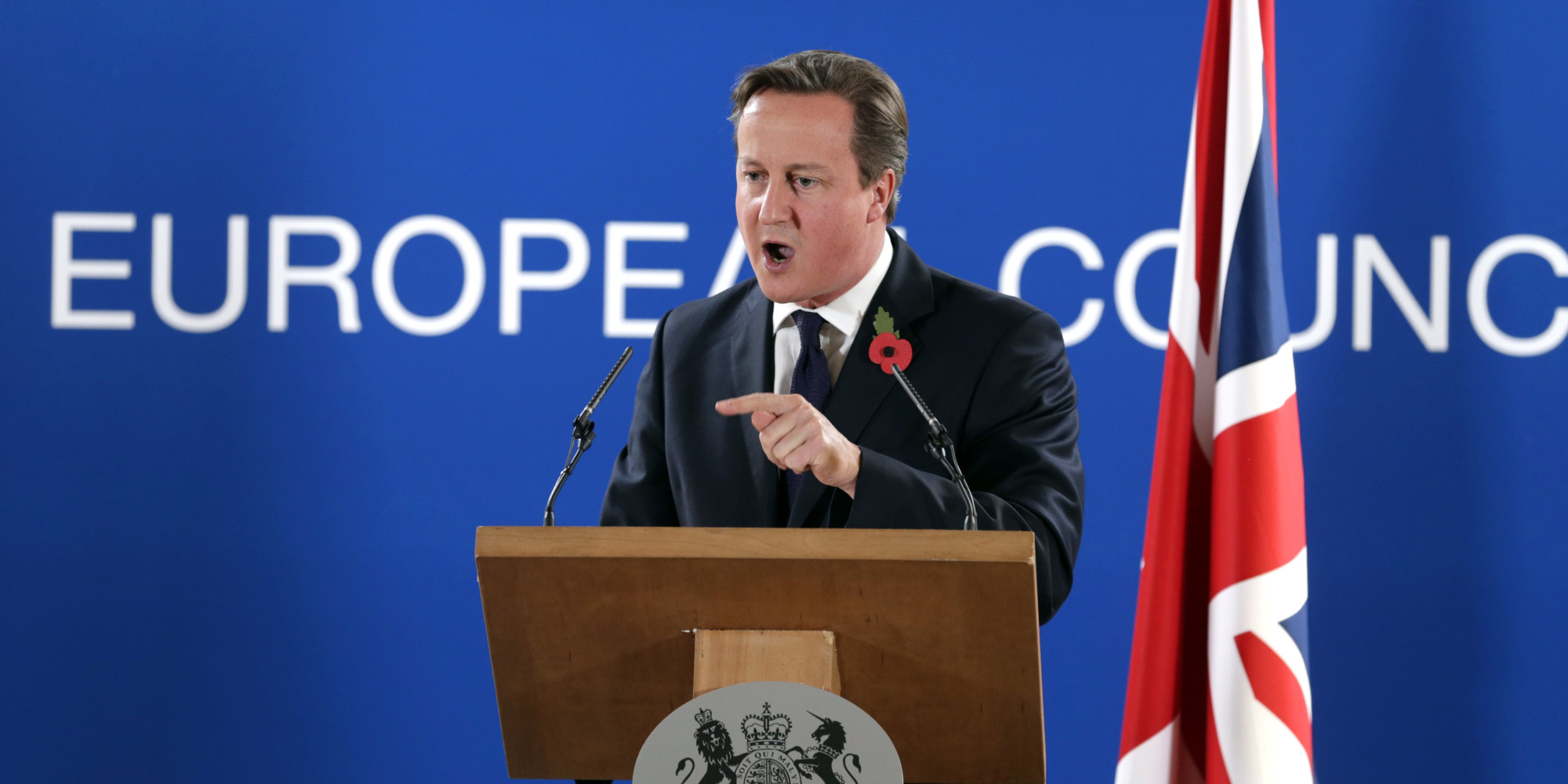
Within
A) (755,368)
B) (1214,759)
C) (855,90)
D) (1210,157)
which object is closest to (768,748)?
(755,368)

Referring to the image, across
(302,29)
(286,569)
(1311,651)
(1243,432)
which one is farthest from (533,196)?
(1311,651)

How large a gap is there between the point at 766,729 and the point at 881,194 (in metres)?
1.11

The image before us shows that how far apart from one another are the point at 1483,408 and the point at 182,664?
2919 mm

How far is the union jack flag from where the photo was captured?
7.36 ft

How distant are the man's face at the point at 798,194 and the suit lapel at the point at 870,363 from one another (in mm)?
88

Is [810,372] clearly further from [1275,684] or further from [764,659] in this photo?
[1275,684]

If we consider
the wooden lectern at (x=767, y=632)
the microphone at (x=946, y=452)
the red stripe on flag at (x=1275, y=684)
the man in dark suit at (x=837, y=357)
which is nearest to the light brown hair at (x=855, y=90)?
the man in dark suit at (x=837, y=357)

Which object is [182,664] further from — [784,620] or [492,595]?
[784,620]

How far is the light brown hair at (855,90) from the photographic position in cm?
206

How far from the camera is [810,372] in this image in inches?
79.8

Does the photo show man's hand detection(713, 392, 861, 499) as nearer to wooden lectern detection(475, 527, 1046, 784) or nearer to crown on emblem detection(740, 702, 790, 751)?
wooden lectern detection(475, 527, 1046, 784)

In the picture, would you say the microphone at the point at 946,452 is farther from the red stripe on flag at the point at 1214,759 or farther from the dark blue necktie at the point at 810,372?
the red stripe on flag at the point at 1214,759

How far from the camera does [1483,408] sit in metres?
2.89

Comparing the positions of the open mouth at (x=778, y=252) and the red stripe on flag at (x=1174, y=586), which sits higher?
the open mouth at (x=778, y=252)
